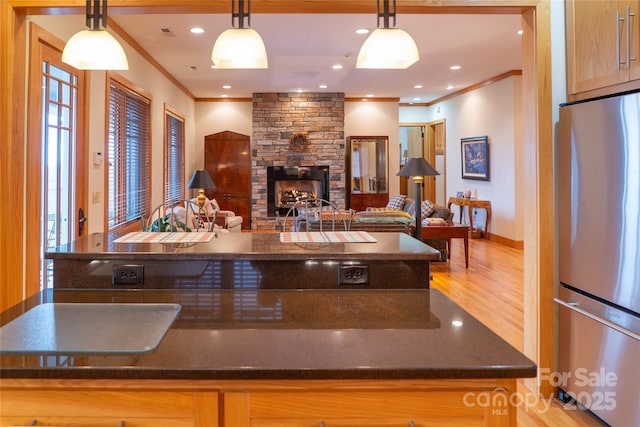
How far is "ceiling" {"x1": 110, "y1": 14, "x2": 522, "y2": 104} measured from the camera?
4707 millimetres

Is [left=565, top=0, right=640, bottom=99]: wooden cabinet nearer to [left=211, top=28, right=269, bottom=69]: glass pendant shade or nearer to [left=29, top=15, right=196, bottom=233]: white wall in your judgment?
[left=211, top=28, right=269, bottom=69]: glass pendant shade

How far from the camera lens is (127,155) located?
506cm

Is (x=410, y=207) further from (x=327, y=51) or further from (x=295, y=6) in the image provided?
(x=295, y=6)

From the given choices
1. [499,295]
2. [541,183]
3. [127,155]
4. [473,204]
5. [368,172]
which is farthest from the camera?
[368,172]

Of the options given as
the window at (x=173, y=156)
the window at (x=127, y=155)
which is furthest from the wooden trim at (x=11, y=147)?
the window at (x=173, y=156)

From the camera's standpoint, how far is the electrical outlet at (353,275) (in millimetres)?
1594

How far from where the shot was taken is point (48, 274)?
327cm

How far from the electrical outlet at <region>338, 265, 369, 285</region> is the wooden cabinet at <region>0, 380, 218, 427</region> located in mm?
730

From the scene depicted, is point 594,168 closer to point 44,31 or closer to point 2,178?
point 2,178

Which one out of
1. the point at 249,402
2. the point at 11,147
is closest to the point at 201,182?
the point at 11,147

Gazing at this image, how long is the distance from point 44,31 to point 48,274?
1.70 metres

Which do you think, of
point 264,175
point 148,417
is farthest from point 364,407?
point 264,175

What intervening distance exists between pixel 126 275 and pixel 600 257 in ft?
6.84

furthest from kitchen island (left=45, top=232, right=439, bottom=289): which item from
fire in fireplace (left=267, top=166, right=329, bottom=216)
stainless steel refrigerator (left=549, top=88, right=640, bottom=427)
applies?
fire in fireplace (left=267, top=166, right=329, bottom=216)
